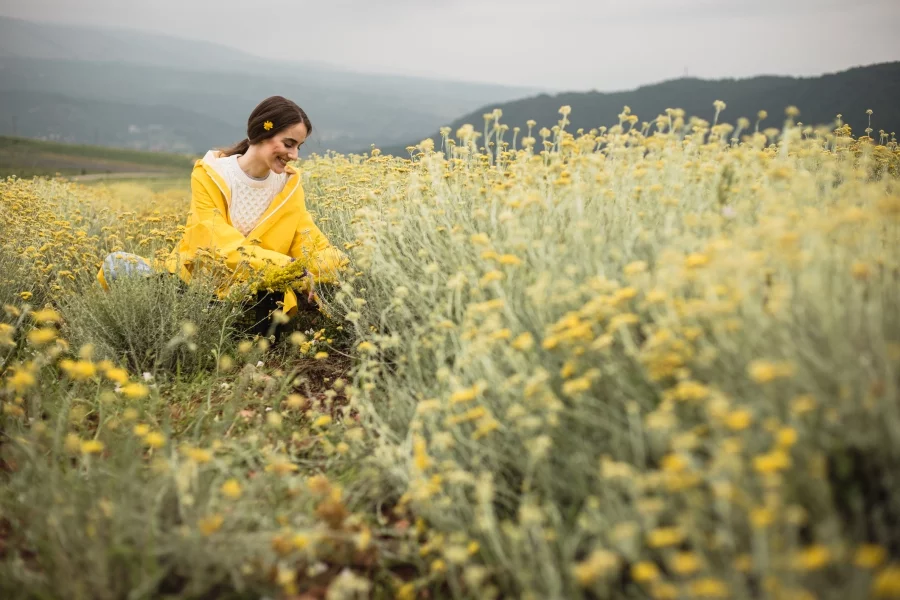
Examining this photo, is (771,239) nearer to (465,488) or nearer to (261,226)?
(465,488)

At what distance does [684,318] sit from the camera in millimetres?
1706

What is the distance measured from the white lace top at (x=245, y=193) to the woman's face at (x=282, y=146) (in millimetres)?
175

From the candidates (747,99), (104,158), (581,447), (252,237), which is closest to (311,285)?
(252,237)

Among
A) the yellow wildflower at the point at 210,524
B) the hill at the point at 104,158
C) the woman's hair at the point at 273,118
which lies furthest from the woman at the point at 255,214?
the hill at the point at 104,158

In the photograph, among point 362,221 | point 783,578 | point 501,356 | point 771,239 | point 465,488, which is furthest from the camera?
point 362,221

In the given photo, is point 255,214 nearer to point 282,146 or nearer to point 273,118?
point 282,146

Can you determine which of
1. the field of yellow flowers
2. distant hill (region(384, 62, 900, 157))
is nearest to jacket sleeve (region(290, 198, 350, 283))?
the field of yellow flowers

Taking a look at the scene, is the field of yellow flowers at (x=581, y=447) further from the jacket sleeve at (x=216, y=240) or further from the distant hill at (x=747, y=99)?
the distant hill at (x=747, y=99)

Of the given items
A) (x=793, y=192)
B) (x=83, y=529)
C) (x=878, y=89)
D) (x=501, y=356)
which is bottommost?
(x=83, y=529)

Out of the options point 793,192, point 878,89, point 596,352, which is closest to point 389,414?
point 596,352

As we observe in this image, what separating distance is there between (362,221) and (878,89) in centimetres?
5682

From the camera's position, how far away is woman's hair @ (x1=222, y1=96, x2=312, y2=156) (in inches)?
142

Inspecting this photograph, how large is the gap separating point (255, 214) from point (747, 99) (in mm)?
84670

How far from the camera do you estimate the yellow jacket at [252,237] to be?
11.2ft
